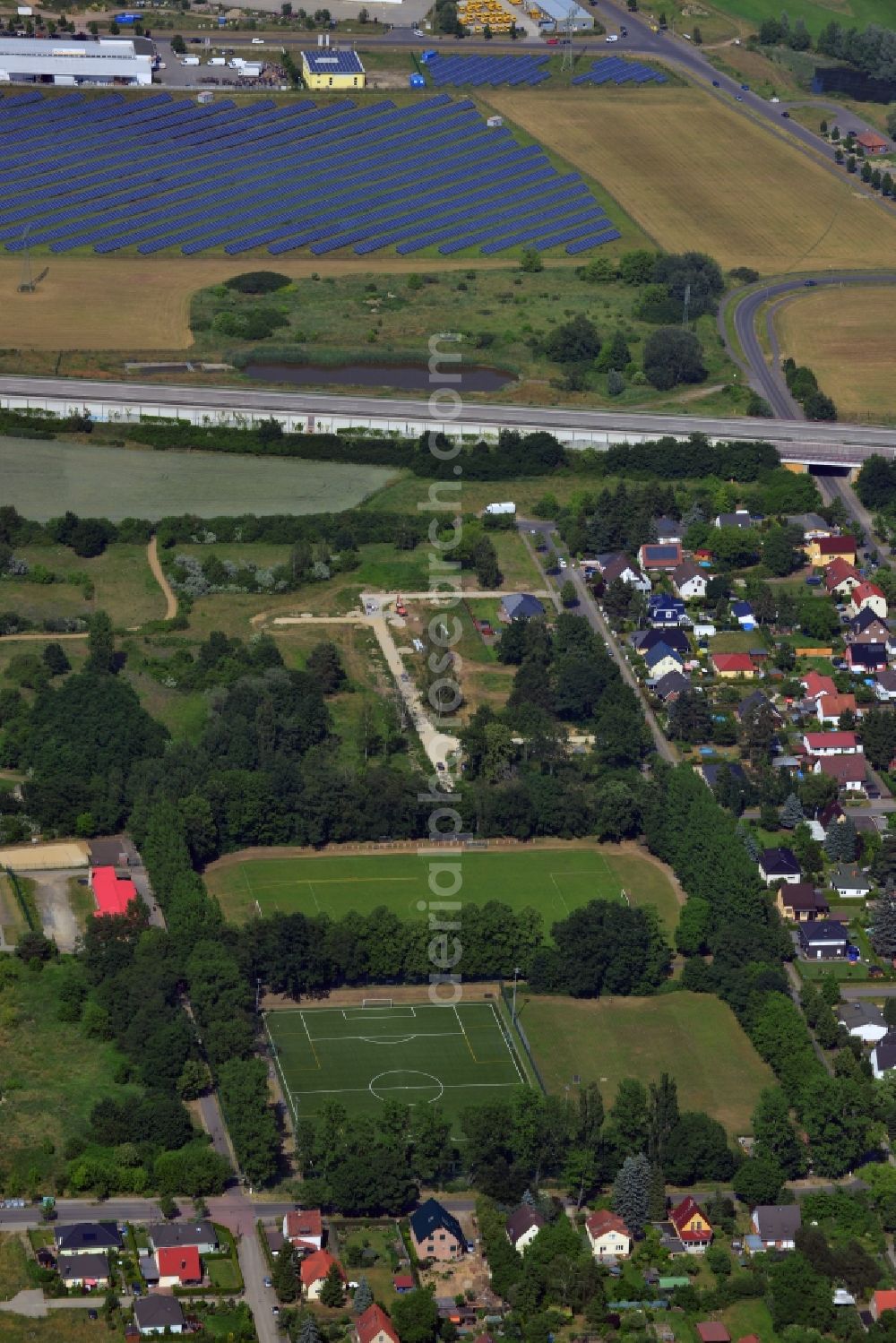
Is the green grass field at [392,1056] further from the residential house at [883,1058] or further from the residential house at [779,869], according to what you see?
the residential house at [779,869]

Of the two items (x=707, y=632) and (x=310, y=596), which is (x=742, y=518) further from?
(x=310, y=596)

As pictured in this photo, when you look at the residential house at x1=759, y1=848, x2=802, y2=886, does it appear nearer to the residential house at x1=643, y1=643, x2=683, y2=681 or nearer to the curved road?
the residential house at x1=643, y1=643, x2=683, y2=681

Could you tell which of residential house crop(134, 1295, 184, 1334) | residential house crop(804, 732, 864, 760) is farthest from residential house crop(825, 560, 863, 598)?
residential house crop(134, 1295, 184, 1334)

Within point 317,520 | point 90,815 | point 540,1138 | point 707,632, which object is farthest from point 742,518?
point 540,1138

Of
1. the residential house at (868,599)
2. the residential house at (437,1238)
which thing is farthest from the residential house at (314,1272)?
the residential house at (868,599)

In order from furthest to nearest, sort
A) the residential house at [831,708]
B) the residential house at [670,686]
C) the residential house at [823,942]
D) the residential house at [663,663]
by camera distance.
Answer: the residential house at [663,663] → the residential house at [670,686] → the residential house at [831,708] → the residential house at [823,942]
